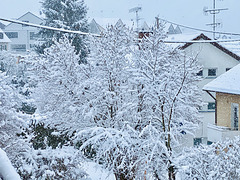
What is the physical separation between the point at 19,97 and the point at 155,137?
3444 millimetres

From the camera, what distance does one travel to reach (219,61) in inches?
960

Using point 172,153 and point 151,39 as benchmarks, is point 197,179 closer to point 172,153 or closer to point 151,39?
point 172,153

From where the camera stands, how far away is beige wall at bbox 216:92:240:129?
15964 millimetres

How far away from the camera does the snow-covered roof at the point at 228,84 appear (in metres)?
14.7

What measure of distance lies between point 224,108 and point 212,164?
914cm

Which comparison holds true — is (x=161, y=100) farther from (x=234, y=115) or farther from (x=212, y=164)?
(x=234, y=115)

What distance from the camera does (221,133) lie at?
595 inches

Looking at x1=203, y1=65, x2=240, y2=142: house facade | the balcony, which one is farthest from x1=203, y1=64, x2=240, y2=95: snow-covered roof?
the balcony

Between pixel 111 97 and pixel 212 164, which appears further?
pixel 111 97

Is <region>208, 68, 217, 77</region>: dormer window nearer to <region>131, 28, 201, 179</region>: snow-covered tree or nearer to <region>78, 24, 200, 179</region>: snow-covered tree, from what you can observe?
<region>78, 24, 200, 179</region>: snow-covered tree

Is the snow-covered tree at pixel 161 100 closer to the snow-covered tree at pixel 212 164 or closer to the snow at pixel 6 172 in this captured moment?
the snow-covered tree at pixel 212 164

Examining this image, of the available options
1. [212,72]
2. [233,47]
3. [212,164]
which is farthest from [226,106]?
[233,47]

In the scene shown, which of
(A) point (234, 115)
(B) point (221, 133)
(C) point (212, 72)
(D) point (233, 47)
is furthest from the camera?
(D) point (233, 47)

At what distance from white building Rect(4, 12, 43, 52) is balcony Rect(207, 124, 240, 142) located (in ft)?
141
